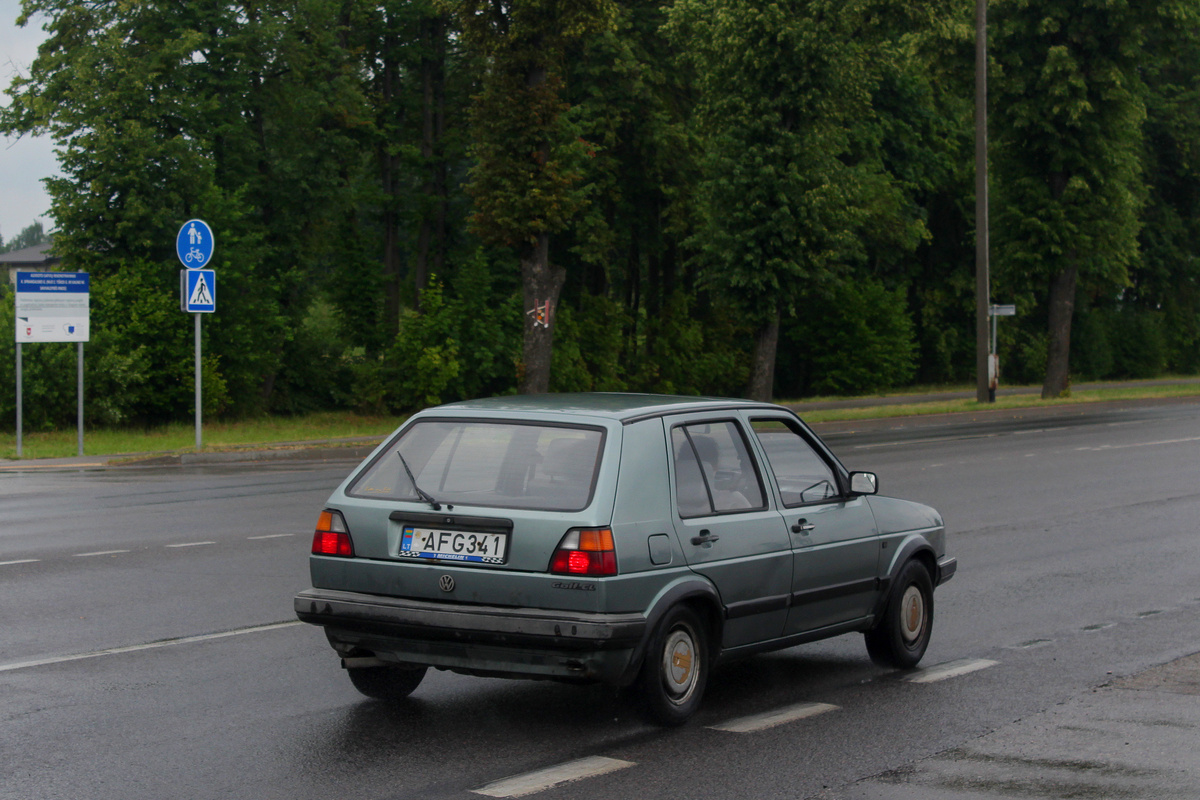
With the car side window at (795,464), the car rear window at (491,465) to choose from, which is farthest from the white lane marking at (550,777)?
the car side window at (795,464)

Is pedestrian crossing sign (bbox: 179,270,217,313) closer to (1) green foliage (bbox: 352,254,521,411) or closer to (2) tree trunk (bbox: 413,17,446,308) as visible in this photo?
(1) green foliage (bbox: 352,254,521,411)

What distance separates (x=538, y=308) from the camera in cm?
3431

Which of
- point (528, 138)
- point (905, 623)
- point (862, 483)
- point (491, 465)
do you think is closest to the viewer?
point (491, 465)

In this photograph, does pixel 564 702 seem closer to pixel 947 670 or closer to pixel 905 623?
pixel 905 623

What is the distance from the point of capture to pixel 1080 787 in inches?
215

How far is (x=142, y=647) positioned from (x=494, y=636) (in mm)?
3077

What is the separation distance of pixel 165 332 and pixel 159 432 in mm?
4560

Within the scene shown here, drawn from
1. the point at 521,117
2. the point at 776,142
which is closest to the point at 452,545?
the point at 521,117

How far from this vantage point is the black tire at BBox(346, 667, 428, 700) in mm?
6824

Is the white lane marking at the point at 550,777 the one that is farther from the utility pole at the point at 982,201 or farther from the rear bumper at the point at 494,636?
the utility pole at the point at 982,201

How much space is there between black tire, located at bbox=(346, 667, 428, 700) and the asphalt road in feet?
0.31

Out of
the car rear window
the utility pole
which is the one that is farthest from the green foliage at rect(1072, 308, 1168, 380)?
the car rear window

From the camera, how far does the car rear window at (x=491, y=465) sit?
20.6 feet

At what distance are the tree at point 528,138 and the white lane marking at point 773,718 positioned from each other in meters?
27.3
